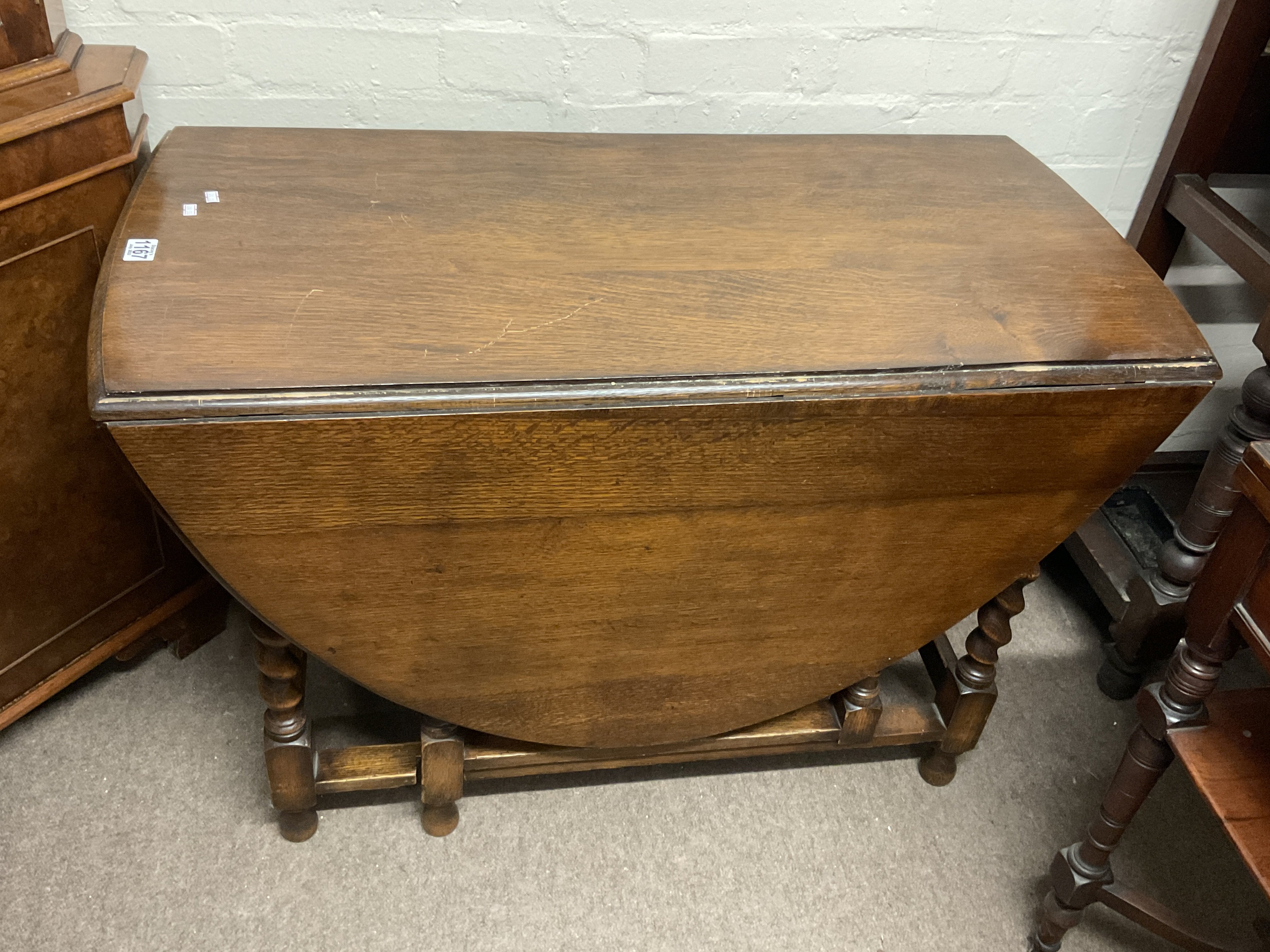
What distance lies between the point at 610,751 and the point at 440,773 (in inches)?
8.5

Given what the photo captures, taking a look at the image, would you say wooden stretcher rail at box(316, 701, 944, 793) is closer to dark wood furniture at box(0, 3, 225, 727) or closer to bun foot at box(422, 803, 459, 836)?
bun foot at box(422, 803, 459, 836)

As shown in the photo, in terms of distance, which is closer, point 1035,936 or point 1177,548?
point 1035,936

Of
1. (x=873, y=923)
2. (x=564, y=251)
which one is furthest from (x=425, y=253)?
(x=873, y=923)

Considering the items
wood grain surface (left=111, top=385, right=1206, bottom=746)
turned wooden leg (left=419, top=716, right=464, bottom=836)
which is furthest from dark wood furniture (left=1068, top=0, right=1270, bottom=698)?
turned wooden leg (left=419, top=716, right=464, bottom=836)

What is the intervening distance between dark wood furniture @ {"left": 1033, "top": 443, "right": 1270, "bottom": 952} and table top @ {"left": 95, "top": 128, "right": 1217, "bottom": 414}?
20 cm

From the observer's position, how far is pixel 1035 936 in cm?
131

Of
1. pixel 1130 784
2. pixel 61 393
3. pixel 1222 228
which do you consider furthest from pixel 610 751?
pixel 1222 228

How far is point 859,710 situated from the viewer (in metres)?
1.36

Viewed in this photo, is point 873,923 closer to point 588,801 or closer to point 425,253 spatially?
point 588,801

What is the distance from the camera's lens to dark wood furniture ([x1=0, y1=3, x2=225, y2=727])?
1.08 meters

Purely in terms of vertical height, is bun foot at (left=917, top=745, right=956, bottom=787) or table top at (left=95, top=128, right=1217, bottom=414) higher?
table top at (left=95, top=128, right=1217, bottom=414)

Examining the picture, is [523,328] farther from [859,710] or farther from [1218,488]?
[1218,488]

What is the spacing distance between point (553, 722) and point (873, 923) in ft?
1.62

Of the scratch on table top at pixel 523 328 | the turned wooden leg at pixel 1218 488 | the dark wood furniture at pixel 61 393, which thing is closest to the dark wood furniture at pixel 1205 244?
the turned wooden leg at pixel 1218 488
